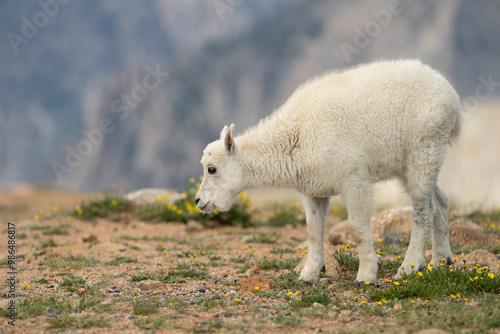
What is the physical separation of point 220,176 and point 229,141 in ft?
1.68

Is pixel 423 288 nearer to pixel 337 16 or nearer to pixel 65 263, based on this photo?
pixel 65 263

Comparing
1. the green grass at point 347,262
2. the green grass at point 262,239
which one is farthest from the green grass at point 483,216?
the green grass at point 347,262

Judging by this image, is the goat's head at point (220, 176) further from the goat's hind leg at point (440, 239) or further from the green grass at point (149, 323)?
the goat's hind leg at point (440, 239)

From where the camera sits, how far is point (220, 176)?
6.97m

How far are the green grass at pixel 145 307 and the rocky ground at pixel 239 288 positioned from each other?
0.4 inches

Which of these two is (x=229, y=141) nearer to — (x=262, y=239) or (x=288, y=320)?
(x=288, y=320)

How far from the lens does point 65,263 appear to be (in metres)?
8.19

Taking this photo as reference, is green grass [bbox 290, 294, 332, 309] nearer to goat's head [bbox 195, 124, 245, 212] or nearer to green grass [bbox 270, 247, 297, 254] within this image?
goat's head [bbox 195, 124, 245, 212]

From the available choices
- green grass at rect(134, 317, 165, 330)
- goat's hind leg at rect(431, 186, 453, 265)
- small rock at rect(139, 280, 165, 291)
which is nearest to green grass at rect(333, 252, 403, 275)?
goat's hind leg at rect(431, 186, 453, 265)

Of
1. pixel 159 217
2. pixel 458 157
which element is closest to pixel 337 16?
pixel 458 157

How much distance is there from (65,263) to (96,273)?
115 centimetres

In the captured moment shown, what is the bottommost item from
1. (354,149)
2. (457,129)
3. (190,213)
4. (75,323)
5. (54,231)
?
(75,323)

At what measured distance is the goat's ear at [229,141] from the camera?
6.64 metres

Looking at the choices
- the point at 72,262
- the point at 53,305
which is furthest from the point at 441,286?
the point at 72,262
